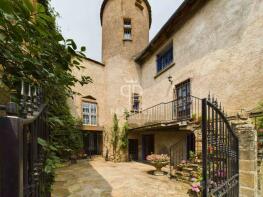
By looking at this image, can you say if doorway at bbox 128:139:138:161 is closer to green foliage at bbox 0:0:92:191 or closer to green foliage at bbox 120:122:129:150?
green foliage at bbox 120:122:129:150

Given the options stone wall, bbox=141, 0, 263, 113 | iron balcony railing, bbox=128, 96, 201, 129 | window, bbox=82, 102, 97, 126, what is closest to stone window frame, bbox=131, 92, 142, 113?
iron balcony railing, bbox=128, 96, 201, 129

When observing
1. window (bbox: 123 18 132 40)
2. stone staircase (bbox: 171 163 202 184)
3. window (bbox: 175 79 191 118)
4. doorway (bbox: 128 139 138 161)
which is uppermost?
window (bbox: 123 18 132 40)

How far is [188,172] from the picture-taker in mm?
6914

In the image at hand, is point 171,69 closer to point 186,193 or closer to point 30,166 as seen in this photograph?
point 186,193

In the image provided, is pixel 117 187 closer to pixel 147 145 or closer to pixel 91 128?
pixel 147 145

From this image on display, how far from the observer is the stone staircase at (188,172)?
6.40 meters

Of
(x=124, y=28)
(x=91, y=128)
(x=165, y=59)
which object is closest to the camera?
(x=165, y=59)

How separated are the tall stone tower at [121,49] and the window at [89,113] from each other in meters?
0.88

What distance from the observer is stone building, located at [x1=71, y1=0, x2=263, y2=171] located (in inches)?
265

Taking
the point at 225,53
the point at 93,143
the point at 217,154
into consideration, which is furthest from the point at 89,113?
the point at 217,154

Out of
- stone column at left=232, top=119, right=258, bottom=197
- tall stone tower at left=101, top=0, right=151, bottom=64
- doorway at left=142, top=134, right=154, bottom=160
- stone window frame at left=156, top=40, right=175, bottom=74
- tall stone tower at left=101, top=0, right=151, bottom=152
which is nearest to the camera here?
stone column at left=232, top=119, right=258, bottom=197

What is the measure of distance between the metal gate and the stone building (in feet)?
13.4

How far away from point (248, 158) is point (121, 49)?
11770mm

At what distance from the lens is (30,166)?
1.47 m
